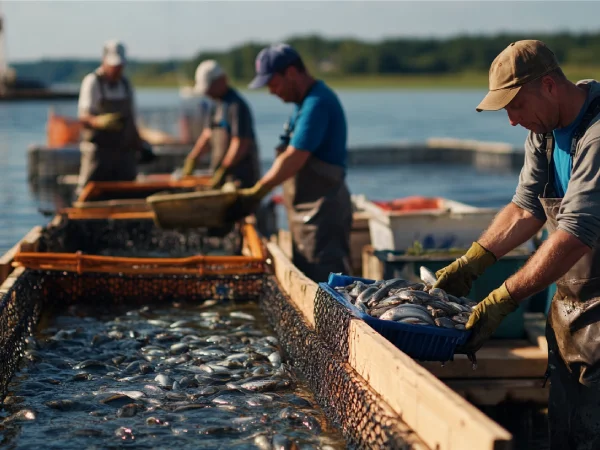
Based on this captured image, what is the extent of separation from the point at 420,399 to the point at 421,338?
736 mm

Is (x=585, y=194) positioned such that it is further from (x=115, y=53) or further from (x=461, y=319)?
(x=115, y=53)

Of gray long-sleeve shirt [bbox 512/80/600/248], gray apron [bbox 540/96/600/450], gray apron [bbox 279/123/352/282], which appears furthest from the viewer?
gray apron [bbox 279/123/352/282]

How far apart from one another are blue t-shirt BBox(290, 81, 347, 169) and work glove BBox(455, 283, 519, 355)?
2977mm

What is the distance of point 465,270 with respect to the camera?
4.75 meters

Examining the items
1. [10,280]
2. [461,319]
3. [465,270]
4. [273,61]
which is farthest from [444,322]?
[10,280]

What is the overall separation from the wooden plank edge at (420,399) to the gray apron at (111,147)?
7.27 meters

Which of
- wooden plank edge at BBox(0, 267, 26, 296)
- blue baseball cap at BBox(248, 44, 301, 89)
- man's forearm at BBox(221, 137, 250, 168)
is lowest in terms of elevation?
wooden plank edge at BBox(0, 267, 26, 296)

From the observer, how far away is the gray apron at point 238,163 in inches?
414

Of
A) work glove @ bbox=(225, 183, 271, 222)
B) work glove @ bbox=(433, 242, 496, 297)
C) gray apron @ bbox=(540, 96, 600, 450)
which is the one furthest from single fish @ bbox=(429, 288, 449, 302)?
work glove @ bbox=(225, 183, 271, 222)

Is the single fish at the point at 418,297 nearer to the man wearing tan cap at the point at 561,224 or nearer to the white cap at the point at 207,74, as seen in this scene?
the man wearing tan cap at the point at 561,224

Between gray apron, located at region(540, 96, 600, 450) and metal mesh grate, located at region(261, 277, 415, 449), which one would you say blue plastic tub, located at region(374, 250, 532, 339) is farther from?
gray apron, located at region(540, 96, 600, 450)

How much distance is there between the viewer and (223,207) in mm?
7699

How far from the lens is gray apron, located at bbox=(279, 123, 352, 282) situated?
704cm

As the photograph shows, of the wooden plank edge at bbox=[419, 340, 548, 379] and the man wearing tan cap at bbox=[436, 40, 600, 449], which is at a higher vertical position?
the man wearing tan cap at bbox=[436, 40, 600, 449]
